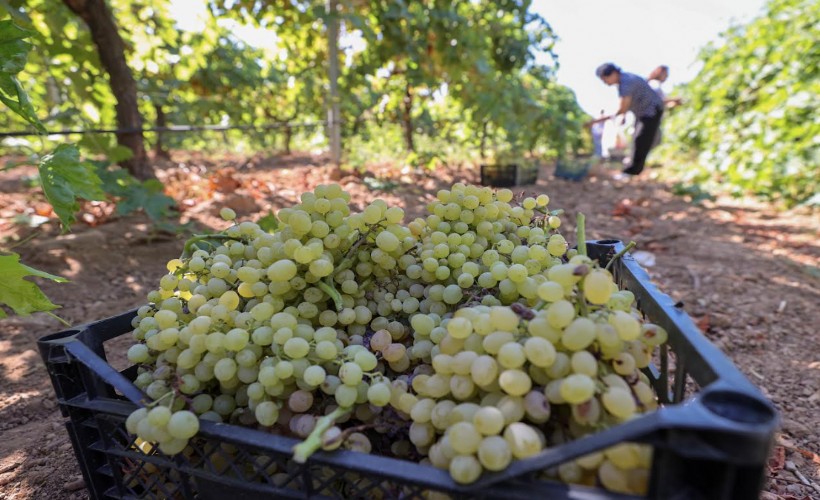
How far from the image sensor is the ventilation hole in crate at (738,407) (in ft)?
1.49

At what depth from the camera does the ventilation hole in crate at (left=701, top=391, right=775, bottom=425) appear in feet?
1.49

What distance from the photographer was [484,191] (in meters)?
1.14

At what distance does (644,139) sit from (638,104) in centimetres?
47

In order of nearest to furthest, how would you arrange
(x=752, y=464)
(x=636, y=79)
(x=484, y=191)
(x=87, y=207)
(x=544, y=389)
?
(x=752, y=464) → (x=544, y=389) → (x=484, y=191) → (x=87, y=207) → (x=636, y=79)

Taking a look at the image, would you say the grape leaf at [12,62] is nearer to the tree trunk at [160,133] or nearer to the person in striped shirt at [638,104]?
the person in striped shirt at [638,104]

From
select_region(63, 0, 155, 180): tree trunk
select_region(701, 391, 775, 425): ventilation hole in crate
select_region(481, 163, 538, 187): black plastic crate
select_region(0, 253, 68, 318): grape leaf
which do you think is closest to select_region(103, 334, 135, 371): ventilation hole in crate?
select_region(0, 253, 68, 318): grape leaf

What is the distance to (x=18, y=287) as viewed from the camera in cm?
99

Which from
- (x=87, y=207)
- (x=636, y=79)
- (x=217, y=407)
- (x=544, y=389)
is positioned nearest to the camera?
(x=544, y=389)

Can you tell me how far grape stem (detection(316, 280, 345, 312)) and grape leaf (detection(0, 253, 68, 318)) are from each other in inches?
21.1

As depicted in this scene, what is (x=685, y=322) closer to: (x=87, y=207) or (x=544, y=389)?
(x=544, y=389)

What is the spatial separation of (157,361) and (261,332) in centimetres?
24

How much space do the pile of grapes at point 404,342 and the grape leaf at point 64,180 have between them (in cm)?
48

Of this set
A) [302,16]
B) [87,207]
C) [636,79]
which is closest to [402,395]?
[87,207]

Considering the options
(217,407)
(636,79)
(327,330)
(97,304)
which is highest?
(636,79)
